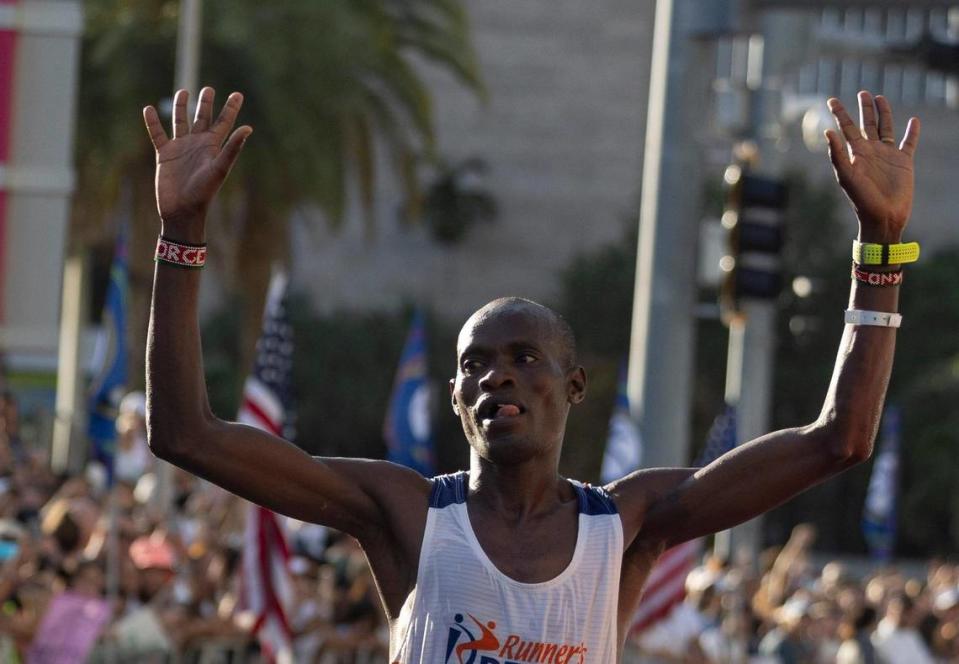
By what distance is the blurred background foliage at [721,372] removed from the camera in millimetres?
45000

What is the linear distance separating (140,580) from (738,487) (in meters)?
7.19

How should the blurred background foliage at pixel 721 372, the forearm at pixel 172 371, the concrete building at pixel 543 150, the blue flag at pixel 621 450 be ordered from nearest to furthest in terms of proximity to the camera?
the forearm at pixel 172 371 < the blue flag at pixel 621 450 < the blurred background foliage at pixel 721 372 < the concrete building at pixel 543 150

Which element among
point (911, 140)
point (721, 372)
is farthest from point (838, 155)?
point (721, 372)

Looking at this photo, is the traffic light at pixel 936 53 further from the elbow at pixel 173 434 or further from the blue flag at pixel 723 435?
the elbow at pixel 173 434

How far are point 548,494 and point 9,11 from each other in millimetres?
6084

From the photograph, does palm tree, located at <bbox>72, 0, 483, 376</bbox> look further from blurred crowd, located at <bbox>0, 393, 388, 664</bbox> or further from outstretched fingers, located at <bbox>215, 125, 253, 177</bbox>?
outstretched fingers, located at <bbox>215, 125, 253, 177</bbox>

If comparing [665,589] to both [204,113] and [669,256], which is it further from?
[204,113]

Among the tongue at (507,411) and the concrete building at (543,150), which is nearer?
the tongue at (507,411)

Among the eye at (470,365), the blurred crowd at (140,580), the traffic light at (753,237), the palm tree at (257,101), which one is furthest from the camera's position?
the palm tree at (257,101)

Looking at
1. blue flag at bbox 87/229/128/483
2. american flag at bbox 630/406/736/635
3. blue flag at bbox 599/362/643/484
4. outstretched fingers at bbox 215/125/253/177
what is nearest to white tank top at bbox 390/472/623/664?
outstretched fingers at bbox 215/125/253/177

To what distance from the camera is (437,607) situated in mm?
3967

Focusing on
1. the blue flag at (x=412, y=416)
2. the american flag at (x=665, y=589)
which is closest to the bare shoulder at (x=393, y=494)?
the american flag at (x=665, y=589)

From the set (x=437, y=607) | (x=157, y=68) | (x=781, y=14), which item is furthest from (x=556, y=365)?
(x=157, y=68)

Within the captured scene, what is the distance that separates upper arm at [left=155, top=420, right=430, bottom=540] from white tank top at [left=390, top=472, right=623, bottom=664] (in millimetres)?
112
